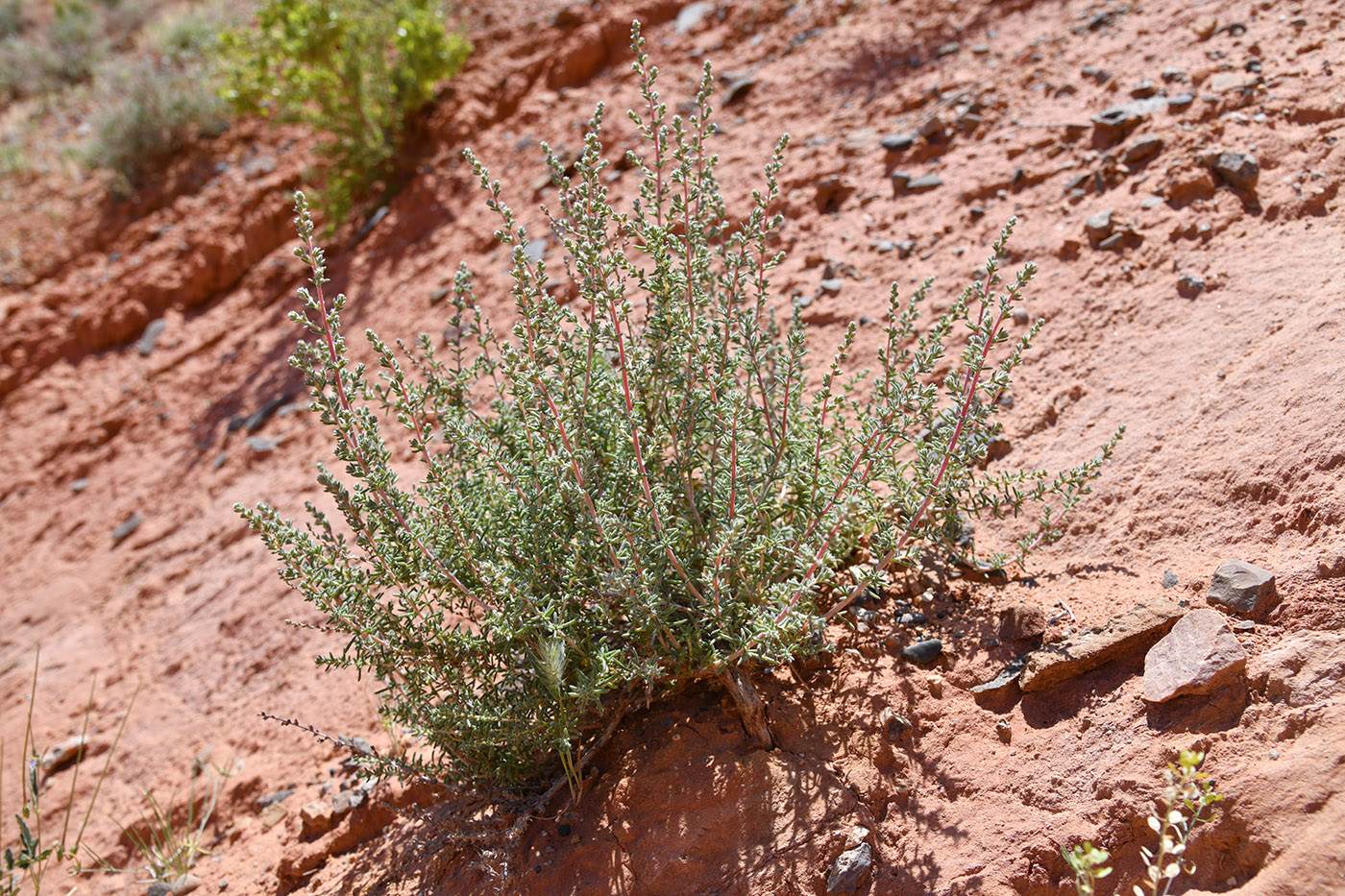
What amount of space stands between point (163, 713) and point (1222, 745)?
4097 mm

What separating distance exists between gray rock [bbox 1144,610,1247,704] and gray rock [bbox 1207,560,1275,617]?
0.07 m

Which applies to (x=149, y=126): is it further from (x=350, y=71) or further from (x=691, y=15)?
(x=691, y=15)

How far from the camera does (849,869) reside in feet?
7.25

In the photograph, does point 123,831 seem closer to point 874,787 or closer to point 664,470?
point 664,470

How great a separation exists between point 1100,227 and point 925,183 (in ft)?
3.40

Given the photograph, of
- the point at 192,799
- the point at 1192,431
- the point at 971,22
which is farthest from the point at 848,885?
the point at 971,22

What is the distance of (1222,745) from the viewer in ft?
6.63

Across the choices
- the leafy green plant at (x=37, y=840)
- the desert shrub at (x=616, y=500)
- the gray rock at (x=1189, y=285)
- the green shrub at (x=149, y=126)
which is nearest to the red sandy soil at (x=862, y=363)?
the gray rock at (x=1189, y=285)

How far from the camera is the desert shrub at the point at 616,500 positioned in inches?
91.4

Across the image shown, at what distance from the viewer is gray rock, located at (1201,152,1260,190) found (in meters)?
3.37

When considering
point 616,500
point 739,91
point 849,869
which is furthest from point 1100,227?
point 739,91

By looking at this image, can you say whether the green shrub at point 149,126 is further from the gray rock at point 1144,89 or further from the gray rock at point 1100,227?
the gray rock at point 1100,227

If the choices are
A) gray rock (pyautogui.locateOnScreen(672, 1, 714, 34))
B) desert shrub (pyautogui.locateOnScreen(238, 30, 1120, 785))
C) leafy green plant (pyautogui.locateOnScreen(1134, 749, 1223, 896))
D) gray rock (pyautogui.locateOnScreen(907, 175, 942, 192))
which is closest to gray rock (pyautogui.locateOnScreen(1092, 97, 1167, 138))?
gray rock (pyautogui.locateOnScreen(907, 175, 942, 192))

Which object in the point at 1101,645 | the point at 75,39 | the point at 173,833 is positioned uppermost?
the point at 75,39
